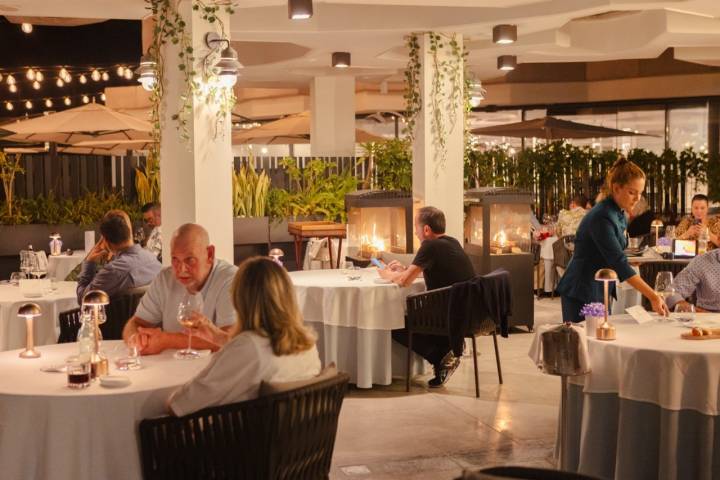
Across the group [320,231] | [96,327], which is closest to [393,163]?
[320,231]

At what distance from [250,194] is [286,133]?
7.14 ft

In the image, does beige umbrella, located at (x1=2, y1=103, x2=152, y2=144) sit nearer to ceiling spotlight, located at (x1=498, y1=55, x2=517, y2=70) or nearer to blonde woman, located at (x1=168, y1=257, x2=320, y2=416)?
ceiling spotlight, located at (x1=498, y1=55, x2=517, y2=70)

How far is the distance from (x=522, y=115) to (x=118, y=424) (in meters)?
15.5

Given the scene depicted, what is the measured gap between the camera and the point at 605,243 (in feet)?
18.9

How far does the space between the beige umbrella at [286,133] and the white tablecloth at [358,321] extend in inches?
290

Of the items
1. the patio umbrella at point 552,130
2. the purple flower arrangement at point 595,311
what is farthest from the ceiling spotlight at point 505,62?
the purple flower arrangement at point 595,311

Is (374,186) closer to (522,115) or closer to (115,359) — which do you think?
(522,115)

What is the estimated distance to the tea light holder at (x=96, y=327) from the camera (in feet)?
13.8

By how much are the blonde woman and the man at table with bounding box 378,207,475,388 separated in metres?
3.78

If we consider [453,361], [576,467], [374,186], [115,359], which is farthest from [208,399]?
[374,186]

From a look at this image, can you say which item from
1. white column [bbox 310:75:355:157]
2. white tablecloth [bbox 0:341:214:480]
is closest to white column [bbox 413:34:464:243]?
white column [bbox 310:75:355:157]

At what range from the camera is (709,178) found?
15.6 meters

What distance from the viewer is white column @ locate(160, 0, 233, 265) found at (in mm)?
7512

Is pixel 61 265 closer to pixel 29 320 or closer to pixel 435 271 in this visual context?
pixel 435 271
